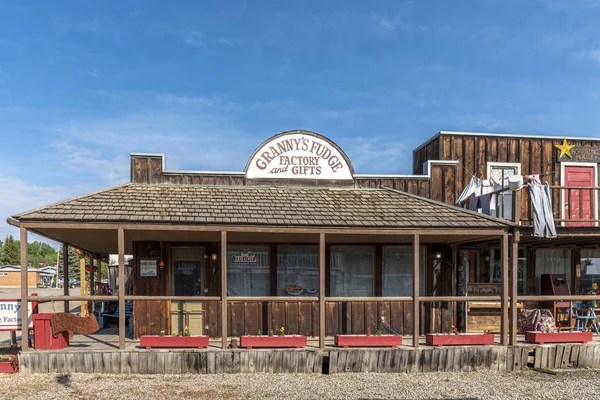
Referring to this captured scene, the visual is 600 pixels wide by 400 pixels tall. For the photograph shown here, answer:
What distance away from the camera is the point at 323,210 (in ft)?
35.9

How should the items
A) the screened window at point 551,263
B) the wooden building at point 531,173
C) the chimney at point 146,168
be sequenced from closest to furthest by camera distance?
the chimney at point 146,168, the wooden building at point 531,173, the screened window at point 551,263

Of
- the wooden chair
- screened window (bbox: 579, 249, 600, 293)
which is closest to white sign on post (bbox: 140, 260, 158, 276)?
the wooden chair

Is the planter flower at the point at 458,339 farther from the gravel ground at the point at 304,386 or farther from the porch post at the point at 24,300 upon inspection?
the porch post at the point at 24,300

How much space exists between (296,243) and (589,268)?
27.9 ft

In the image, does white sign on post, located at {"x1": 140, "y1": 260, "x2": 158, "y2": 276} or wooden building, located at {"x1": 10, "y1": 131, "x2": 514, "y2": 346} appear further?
white sign on post, located at {"x1": 140, "y1": 260, "x2": 158, "y2": 276}

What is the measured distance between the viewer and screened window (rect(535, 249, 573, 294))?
1349cm

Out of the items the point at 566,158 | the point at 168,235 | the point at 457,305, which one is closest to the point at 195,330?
the point at 168,235

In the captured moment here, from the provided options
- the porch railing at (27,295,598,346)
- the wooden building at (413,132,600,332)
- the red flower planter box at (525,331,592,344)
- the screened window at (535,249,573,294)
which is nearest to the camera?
the porch railing at (27,295,598,346)

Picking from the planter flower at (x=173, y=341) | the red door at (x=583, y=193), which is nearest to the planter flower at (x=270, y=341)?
the planter flower at (x=173, y=341)

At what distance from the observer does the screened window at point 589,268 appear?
45.2ft

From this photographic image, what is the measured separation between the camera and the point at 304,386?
8.91m

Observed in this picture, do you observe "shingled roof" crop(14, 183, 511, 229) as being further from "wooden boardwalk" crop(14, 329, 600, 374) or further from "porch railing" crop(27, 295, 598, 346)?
"wooden boardwalk" crop(14, 329, 600, 374)

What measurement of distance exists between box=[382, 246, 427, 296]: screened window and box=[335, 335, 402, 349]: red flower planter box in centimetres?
229

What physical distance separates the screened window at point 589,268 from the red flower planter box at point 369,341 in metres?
6.92
